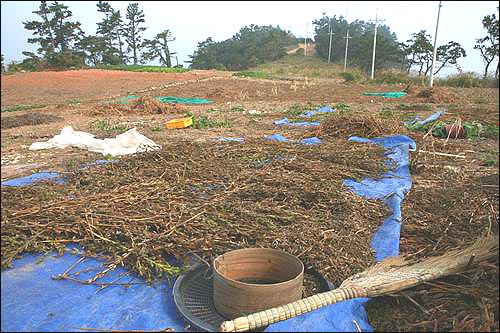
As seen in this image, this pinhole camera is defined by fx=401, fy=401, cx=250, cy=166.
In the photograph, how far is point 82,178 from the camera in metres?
4.05

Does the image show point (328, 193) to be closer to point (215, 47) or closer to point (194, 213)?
point (194, 213)

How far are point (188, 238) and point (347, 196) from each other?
1583 mm

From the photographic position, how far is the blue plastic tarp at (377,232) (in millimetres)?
1887

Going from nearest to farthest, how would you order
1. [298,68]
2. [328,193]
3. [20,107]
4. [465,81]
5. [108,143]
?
[328,193], [108,143], [20,107], [465,81], [298,68]

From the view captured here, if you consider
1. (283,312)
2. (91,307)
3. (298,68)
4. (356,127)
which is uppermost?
(298,68)

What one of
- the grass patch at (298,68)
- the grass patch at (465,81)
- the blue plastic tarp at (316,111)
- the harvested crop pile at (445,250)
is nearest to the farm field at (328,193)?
the harvested crop pile at (445,250)

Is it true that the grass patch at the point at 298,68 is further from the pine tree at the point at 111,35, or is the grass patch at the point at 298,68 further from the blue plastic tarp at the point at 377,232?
the blue plastic tarp at the point at 377,232

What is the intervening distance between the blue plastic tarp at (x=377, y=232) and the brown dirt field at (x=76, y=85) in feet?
39.7

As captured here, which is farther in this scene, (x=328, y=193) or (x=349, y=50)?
(x=349, y=50)

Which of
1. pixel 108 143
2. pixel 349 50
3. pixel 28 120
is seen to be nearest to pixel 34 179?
pixel 108 143

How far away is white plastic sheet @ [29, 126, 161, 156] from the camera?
5.61 meters

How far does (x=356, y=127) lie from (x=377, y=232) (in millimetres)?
3779

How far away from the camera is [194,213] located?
308 centimetres

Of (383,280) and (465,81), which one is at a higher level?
(465,81)
